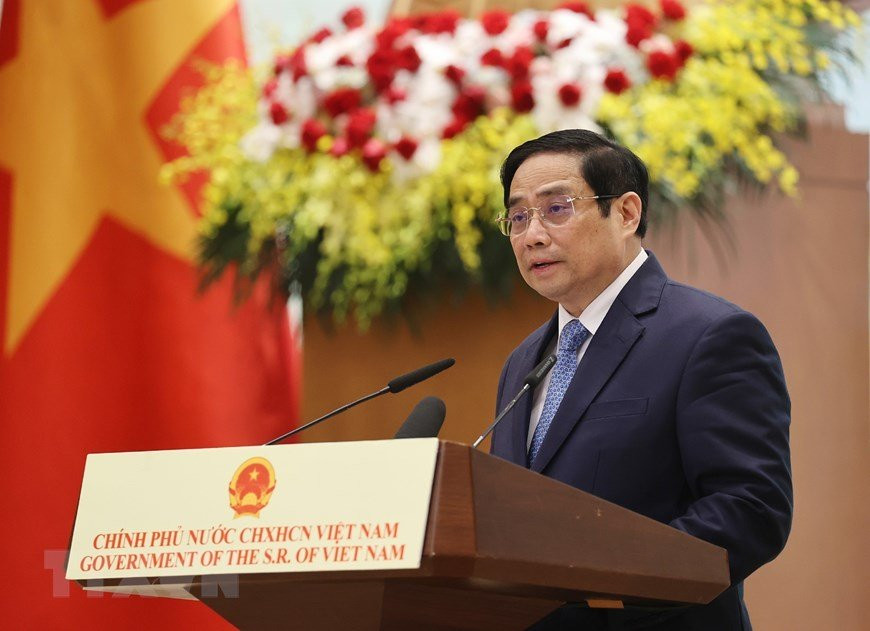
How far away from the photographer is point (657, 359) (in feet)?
6.16

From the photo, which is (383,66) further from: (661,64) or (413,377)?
(413,377)

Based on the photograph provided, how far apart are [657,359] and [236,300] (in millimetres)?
1840

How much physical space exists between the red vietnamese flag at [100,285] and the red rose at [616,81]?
1.37 meters

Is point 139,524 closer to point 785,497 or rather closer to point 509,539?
point 509,539

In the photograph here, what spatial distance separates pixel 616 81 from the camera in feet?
9.52

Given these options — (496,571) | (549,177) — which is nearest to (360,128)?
(549,177)

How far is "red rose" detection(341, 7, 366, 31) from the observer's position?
132 inches

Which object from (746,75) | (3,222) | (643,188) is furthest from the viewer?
(3,222)

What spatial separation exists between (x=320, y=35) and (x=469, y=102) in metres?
0.55

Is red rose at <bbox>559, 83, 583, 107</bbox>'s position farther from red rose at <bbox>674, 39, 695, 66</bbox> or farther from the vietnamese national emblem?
the vietnamese national emblem

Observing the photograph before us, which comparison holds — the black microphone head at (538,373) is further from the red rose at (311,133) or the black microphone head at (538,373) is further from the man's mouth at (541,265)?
the red rose at (311,133)

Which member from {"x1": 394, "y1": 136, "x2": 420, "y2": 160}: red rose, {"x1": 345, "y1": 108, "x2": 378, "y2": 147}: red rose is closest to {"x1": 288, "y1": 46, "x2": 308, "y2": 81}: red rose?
{"x1": 345, "y1": 108, "x2": 378, "y2": 147}: red rose

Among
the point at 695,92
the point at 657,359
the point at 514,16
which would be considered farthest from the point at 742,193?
the point at 657,359

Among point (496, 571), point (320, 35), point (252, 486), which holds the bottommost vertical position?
point (496, 571)
